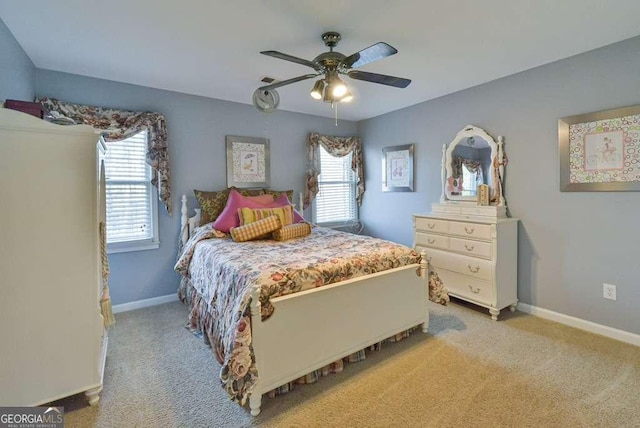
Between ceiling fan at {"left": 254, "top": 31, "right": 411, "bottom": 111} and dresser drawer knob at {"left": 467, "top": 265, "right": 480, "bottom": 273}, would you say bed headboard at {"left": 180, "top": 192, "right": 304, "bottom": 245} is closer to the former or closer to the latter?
ceiling fan at {"left": 254, "top": 31, "right": 411, "bottom": 111}

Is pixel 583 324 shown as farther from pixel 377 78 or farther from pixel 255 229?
pixel 255 229

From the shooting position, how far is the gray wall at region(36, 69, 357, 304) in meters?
3.02

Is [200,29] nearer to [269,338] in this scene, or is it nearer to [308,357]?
[269,338]

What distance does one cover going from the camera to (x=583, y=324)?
266cm

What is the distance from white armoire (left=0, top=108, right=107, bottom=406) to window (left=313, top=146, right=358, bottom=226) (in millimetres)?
3214

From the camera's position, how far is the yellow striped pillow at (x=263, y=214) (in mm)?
3156

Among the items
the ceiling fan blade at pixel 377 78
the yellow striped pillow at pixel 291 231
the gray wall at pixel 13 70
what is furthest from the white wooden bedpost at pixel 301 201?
the gray wall at pixel 13 70

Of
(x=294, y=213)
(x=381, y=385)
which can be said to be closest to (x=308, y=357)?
A: (x=381, y=385)

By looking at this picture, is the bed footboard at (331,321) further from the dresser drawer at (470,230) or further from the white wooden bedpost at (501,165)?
the white wooden bedpost at (501,165)

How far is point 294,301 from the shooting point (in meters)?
1.82

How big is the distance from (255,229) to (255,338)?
4.60 ft

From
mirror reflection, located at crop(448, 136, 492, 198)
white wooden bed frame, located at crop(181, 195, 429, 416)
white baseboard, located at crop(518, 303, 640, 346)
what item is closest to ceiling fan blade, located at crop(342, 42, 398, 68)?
white wooden bed frame, located at crop(181, 195, 429, 416)

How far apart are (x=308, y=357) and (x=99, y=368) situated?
1.24 m

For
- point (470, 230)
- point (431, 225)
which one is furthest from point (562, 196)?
point (431, 225)
